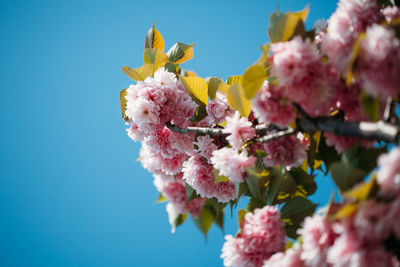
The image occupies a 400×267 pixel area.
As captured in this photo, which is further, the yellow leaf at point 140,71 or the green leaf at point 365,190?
the yellow leaf at point 140,71

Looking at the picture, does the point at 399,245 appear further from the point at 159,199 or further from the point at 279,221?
the point at 159,199

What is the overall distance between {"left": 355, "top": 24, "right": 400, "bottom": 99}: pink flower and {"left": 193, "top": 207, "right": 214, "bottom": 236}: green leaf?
33.3 inches

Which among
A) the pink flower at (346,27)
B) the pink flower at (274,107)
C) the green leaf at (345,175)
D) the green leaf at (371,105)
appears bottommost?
the green leaf at (345,175)

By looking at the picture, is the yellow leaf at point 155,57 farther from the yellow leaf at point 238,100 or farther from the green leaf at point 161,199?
the green leaf at point 161,199

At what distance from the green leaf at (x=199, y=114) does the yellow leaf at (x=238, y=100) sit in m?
0.14

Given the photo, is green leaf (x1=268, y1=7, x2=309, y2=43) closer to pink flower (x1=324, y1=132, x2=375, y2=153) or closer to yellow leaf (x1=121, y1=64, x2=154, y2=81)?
pink flower (x1=324, y1=132, x2=375, y2=153)

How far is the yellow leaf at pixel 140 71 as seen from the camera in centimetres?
67

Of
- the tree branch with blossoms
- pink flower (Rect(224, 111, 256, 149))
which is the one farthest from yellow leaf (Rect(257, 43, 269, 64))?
pink flower (Rect(224, 111, 256, 149))

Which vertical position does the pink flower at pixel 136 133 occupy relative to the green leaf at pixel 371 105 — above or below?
above

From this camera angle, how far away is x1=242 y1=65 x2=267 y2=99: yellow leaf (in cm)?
41

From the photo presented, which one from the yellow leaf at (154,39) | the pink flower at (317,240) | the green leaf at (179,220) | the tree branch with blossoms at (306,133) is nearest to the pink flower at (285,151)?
the tree branch with blossoms at (306,133)

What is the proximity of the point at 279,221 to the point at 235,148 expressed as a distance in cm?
14

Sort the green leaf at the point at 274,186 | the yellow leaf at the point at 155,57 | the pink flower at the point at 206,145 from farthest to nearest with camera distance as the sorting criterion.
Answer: the yellow leaf at the point at 155,57 < the pink flower at the point at 206,145 < the green leaf at the point at 274,186

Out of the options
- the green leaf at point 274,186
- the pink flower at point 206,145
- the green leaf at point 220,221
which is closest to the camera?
the green leaf at point 274,186
